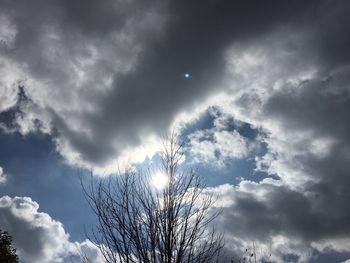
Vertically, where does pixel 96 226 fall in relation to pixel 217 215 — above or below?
below

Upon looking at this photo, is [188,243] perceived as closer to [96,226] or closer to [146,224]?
[146,224]

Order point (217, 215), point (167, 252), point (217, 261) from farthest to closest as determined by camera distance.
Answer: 1. point (217, 215)
2. point (217, 261)
3. point (167, 252)

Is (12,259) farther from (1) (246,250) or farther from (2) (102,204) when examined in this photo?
(1) (246,250)

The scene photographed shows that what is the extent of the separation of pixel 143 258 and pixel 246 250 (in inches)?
113

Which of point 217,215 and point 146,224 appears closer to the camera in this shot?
Result: point 146,224

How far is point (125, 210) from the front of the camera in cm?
546

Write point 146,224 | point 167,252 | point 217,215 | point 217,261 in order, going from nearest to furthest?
point 167,252 < point 146,224 < point 217,261 < point 217,215

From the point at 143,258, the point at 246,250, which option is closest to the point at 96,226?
the point at 143,258

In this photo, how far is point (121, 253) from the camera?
4.89 meters

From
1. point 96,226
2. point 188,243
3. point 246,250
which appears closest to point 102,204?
point 96,226

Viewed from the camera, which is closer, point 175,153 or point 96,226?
point 96,226

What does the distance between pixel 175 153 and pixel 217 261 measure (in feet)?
8.04

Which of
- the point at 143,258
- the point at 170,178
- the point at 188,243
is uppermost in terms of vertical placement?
the point at 170,178

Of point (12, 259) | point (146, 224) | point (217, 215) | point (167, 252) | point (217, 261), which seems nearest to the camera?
point (167, 252)
